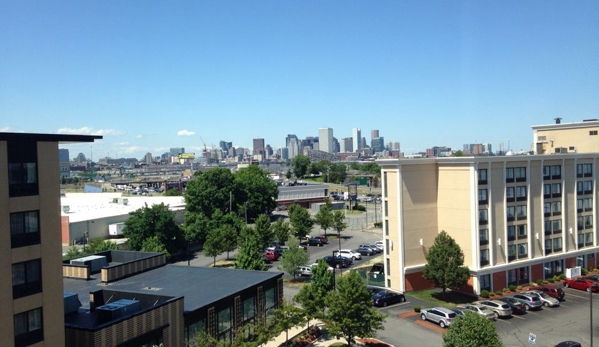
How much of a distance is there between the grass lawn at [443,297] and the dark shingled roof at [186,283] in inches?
458

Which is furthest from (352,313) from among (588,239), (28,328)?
(588,239)

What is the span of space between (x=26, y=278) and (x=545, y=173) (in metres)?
34.7

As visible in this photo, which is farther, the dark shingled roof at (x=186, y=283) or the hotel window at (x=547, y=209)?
the hotel window at (x=547, y=209)

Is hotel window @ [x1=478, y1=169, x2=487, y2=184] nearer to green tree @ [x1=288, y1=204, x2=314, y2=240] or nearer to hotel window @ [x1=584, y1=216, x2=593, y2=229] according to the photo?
hotel window @ [x1=584, y1=216, x2=593, y2=229]

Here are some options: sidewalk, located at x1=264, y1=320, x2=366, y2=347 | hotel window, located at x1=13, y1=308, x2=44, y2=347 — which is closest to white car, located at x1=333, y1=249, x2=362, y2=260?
sidewalk, located at x1=264, y1=320, x2=366, y2=347

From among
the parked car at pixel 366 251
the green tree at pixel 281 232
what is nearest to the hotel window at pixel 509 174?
the parked car at pixel 366 251

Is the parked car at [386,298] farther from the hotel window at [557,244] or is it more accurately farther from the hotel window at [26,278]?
the hotel window at [26,278]

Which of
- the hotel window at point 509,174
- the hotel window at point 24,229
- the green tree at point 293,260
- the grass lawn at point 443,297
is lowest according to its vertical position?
the grass lawn at point 443,297

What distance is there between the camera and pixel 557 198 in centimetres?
3791

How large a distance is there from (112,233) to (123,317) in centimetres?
4298

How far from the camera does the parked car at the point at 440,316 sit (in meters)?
27.0

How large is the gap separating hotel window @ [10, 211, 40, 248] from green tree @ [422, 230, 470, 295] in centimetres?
2396

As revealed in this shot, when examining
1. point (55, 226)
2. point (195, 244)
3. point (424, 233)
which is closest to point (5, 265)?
point (55, 226)

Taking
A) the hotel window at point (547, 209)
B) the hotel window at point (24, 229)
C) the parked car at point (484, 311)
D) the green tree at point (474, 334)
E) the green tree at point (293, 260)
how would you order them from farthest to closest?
the hotel window at point (547, 209) → the green tree at point (293, 260) → the parked car at point (484, 311) → the green tree at point (474, 334) → the hotel window at point (24, 229)
